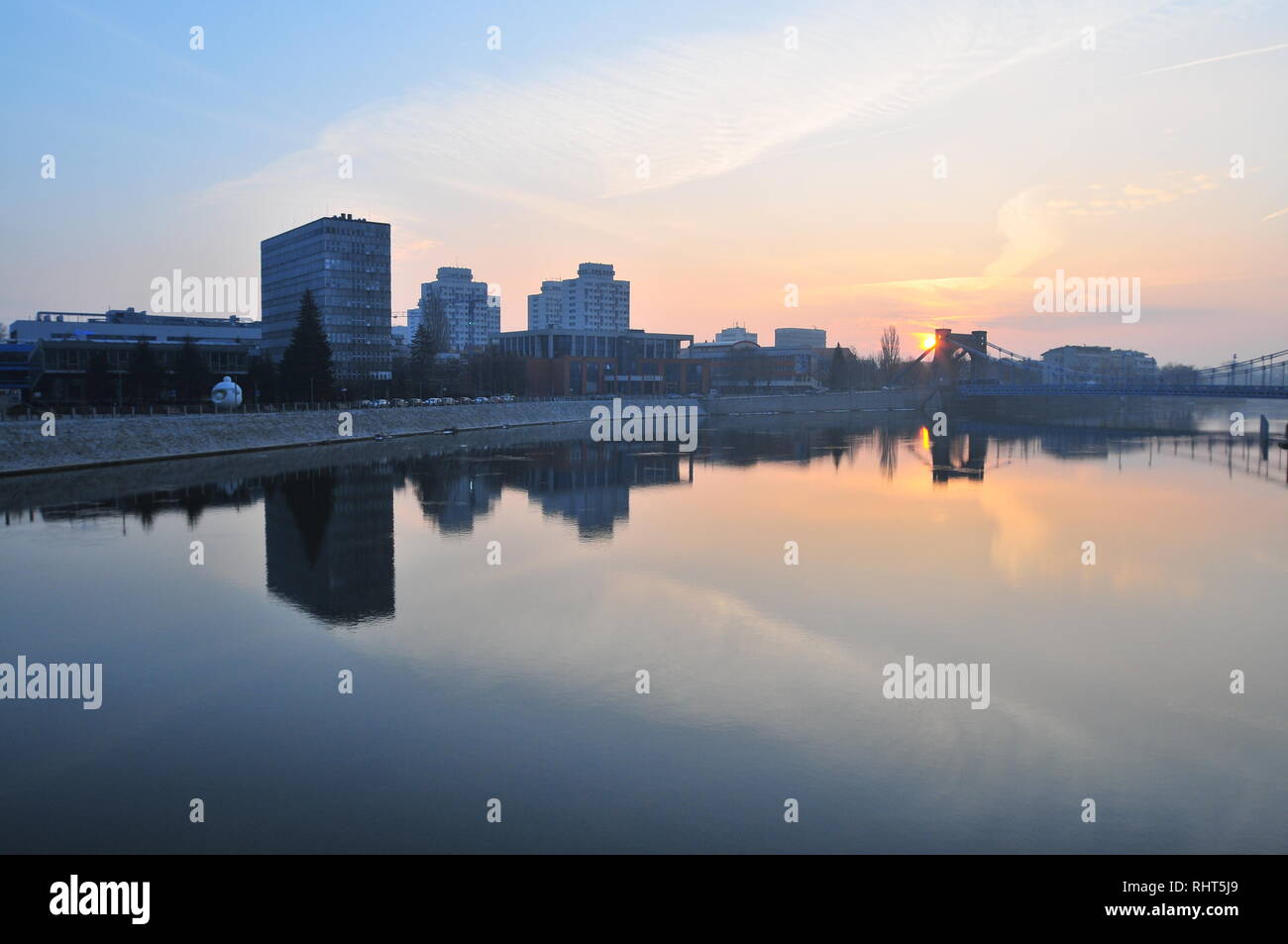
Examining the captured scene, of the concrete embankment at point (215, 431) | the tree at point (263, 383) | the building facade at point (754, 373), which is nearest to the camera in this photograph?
the concrete embankment at point (215, 431)

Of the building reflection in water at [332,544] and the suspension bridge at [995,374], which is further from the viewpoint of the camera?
the suspension bridge at [995,374]

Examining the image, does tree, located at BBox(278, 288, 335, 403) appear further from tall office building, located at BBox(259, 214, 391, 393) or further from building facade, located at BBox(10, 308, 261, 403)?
tall office building, located at BBox(259, 214, 391, 393)

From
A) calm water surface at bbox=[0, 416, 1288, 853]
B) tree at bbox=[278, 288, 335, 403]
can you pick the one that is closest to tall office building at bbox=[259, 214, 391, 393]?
tree at bbox=[278, 288, 335, 403]

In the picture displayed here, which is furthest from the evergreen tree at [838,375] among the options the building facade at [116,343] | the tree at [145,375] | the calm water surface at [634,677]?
the calm water surface at [634,677]

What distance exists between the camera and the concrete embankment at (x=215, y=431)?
38.0 m

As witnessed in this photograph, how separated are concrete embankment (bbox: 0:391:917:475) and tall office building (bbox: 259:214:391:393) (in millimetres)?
37950

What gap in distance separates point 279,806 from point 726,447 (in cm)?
5230

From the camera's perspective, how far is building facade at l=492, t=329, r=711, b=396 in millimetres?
106938

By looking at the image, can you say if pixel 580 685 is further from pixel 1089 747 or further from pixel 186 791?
pixel 1089 747

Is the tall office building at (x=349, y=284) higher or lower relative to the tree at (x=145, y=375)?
higher

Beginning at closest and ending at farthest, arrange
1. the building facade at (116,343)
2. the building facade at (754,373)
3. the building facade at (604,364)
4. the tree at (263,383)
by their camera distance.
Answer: the tree at (263,383) < the building facade at (116,343) < the building facade at (604,364) < the building facade at (754,373)

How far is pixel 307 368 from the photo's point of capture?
58906 mm

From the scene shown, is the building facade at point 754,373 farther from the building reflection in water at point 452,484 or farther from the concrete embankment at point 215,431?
the building reflection in water at point 452,484

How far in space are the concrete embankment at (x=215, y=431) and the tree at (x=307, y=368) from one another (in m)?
3.13
